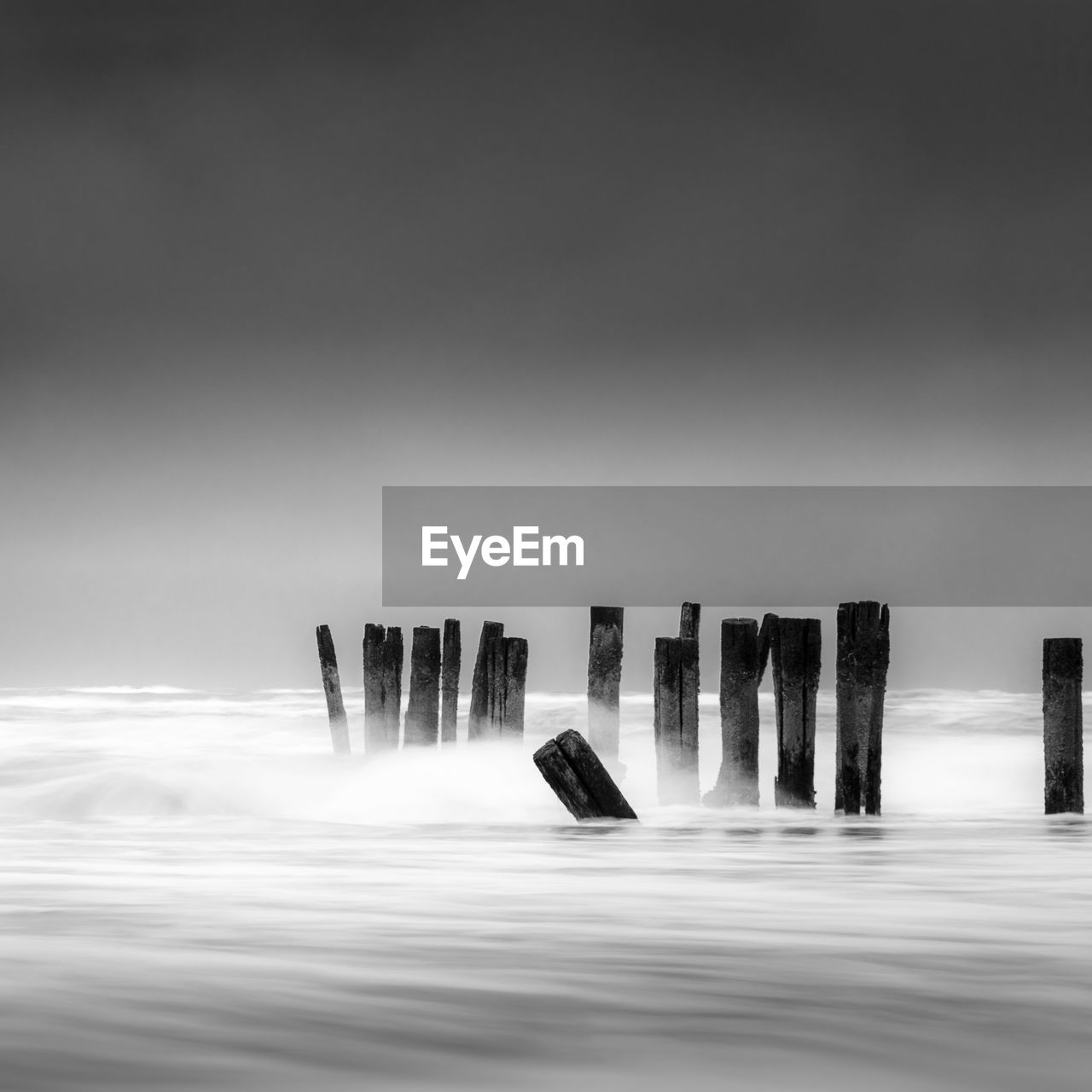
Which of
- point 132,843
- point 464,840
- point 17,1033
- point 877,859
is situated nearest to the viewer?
Result: point 17,1033

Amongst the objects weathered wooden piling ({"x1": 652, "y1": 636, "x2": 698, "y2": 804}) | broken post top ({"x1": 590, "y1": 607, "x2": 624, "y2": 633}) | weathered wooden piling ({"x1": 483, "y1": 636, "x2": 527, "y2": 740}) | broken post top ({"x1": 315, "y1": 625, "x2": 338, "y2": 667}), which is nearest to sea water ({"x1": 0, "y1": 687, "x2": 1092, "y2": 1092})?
weathered wooden piling ({"x1": 652, "y1": 636, "x2": 698, "y2": 804})

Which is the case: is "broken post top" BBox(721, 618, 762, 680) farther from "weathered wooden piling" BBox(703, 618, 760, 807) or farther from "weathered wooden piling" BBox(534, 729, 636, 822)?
"weathered wooden piling" BBox(534, 729, 636, 822)

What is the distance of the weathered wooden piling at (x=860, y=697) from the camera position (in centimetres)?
959

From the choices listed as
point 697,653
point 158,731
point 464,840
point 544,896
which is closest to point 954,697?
point 158,731

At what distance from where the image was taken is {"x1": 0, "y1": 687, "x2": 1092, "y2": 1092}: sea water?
114 inches

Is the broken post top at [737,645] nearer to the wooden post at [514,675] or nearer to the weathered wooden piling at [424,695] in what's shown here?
the wooden post at [514,675]

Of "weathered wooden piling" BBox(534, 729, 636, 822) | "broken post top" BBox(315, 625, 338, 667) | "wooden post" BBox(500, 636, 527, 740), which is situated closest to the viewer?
"weathered wooden piling" BBox(534, 729, 636, 822)

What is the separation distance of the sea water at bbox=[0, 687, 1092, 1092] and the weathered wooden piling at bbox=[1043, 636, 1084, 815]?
0.73 ft

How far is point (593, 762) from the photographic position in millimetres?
8602

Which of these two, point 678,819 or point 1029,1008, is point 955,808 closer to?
point 678,819

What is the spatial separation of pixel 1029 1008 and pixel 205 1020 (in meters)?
1.97

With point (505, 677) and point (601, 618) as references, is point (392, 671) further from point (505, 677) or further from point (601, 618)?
point (601, 618)

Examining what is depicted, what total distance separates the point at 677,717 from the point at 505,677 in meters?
2.71

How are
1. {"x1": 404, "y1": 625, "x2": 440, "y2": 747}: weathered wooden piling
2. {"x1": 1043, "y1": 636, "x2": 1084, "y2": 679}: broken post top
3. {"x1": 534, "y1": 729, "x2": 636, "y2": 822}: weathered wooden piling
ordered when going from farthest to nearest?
{"x1": 404, "y1": 625, "x2": 440, "y2": 747}: weathered wooden piling
{"x1": 1043, "y1": 636, "x2": 1084, "y2": 679}: broken post top
{"x1": 534, "y1": 729, "x2": 636, "y2": 822}: weathered wooden piling
